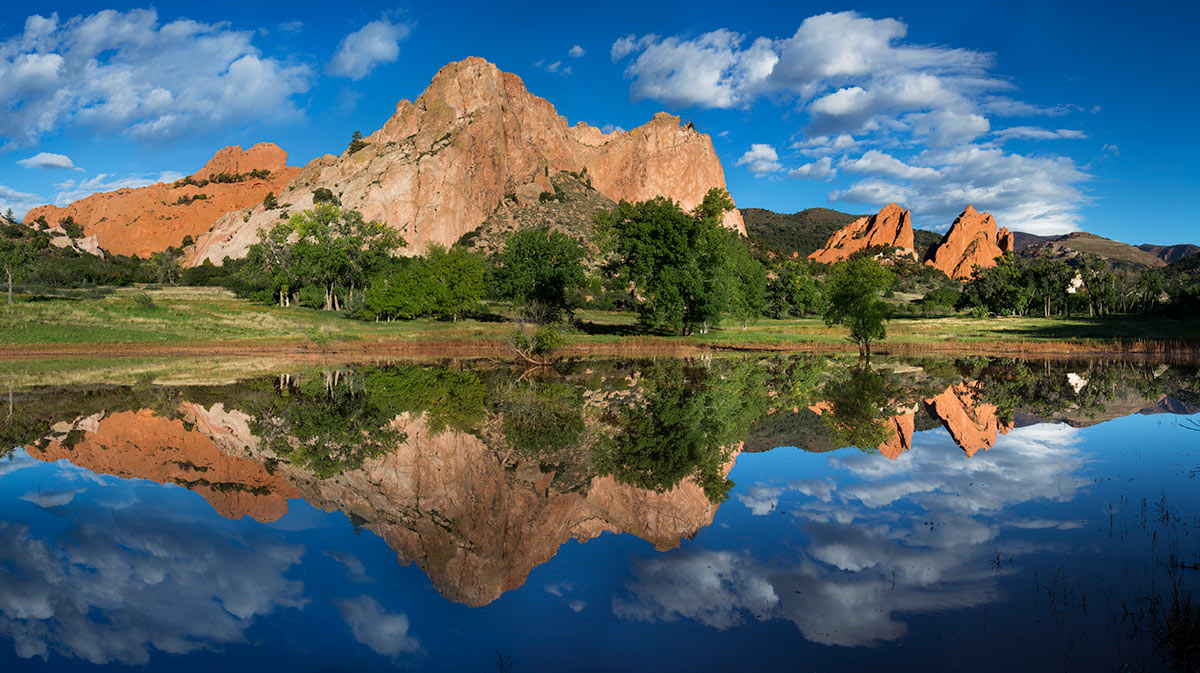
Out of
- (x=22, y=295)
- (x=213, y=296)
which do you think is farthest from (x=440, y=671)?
(x=213, y=296)

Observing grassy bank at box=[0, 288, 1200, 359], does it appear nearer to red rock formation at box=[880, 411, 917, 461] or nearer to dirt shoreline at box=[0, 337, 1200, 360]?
dirt shoreline at box=[0, 337, 1200, 360]

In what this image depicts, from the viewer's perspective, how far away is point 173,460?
14.3 m

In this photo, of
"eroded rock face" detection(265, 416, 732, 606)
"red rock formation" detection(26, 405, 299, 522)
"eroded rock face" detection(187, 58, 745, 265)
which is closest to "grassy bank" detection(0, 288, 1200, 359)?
"red rock formation" detection(26, 405, 299, 522)

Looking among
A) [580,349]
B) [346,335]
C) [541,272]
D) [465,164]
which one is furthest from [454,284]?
[465,164]

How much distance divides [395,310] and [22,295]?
3251 cm

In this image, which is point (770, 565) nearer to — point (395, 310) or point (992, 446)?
point (992, 446)

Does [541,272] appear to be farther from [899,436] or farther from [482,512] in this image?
[482,512]

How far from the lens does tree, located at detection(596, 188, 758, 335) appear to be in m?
50.5

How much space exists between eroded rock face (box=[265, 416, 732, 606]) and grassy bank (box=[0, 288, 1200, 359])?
32.6 m

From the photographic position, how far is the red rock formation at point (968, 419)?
53.9 ft

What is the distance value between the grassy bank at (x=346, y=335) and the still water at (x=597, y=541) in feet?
87.1

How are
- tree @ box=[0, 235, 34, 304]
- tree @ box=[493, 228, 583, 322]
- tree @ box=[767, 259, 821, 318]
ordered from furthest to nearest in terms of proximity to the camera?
tree @ box=[767, 259, 821, 318] → tree @ box=[493, 228, 583, 322] → tree @ box=[0, 235, 34, 304]

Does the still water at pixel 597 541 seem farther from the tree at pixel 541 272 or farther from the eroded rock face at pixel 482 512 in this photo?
the tree at pixel 541 272

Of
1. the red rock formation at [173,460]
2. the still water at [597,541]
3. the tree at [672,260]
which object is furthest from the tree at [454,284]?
the red rock formation at [173,460]
